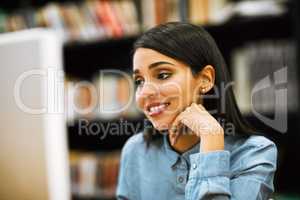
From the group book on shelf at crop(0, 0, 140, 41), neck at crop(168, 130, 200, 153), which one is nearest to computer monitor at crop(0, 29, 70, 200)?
neck at crop(168, 130, 200, 153)

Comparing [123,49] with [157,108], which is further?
[123,49]

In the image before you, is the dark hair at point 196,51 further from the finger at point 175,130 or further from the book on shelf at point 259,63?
the book on shelf at point 259,63

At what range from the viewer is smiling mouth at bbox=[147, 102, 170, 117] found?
481mm

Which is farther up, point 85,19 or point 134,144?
point 85,19

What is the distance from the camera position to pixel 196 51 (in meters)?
0.47

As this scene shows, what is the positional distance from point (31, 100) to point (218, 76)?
34 centimetres

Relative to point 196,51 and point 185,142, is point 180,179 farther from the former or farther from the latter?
point 196,51

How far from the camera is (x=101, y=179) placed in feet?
5.60

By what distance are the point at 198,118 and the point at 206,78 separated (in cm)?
5

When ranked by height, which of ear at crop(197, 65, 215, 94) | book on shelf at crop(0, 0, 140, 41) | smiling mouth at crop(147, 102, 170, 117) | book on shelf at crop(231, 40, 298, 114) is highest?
book on shelf at crop(0, 0, 140, 41)

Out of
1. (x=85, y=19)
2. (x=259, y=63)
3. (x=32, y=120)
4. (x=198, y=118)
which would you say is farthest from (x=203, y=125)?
(x=85, y=19)

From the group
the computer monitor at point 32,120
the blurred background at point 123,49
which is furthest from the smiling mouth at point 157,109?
the blurred background at point 123,49

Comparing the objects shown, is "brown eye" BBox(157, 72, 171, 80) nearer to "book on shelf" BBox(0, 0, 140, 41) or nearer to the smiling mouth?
the smiling mouth

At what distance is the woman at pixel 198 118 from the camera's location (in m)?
0.46
